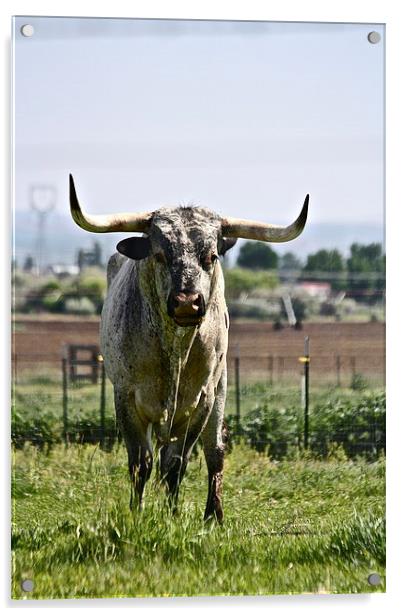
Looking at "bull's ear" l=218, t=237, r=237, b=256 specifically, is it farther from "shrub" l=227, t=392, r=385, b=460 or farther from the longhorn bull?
"shrub" l=227, t=392, r=385, b=460

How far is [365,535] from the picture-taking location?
8.02 meters

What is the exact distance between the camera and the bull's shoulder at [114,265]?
349 inches

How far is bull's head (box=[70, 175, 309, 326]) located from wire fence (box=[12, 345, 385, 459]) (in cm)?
73

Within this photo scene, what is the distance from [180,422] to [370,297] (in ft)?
3.63

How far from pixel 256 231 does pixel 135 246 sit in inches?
22.7

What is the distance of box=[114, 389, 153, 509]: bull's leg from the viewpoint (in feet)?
27.0

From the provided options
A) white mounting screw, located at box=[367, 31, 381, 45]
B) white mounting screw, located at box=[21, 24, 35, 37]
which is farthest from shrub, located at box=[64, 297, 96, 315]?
white mounting screw, located at box=[367, 31, 381, 45]

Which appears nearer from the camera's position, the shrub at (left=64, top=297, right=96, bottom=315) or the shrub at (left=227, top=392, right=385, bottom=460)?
the shrub at (left=227, top=392, right=385, bottom=460)

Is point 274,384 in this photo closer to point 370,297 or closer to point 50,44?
point 370,297

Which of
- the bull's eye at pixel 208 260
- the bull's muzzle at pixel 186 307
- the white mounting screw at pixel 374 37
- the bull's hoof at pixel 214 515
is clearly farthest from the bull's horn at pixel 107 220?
the bull's hoof at pixel 214 515

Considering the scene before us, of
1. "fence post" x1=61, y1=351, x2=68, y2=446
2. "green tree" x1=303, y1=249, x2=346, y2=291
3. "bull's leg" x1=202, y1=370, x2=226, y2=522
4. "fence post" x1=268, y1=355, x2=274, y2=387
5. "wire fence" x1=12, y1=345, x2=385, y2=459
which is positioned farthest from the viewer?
"fence post" x1=268, y1=355, x2=274, y2=387

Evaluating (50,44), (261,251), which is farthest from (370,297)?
(50,44)

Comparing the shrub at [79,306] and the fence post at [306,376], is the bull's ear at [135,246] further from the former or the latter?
the fence post at [306,376]

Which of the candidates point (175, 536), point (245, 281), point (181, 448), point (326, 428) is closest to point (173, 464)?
point (181, 448)
